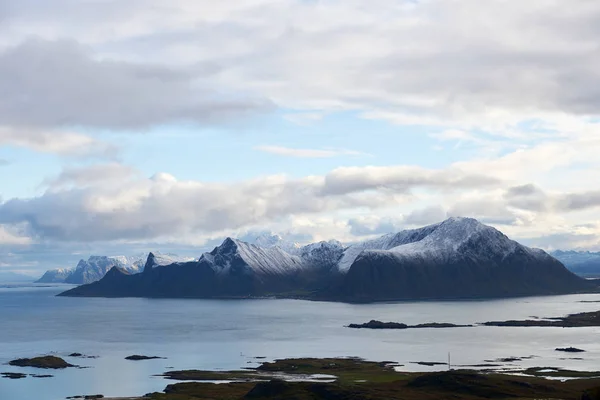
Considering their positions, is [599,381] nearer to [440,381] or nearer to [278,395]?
[440,381]

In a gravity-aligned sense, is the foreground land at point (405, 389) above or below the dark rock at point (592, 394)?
below

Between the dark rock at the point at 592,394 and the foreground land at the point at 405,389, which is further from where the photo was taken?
the foreground land at the point at 405,389

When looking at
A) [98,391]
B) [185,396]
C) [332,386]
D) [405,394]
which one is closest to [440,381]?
[405,394]

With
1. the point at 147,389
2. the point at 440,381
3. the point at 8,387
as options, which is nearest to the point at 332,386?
the point at 440,381

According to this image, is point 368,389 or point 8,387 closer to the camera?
point 368,389

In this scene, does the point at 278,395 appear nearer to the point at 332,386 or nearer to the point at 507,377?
the point at 332,386

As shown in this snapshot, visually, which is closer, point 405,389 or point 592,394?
point 592,394

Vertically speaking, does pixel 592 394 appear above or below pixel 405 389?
above

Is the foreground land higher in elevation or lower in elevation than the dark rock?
lower

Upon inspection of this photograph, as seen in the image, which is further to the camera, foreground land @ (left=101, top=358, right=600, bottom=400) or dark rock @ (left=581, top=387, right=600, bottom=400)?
foreground land @ (left=101, top=358, right=600, bottom=400)
